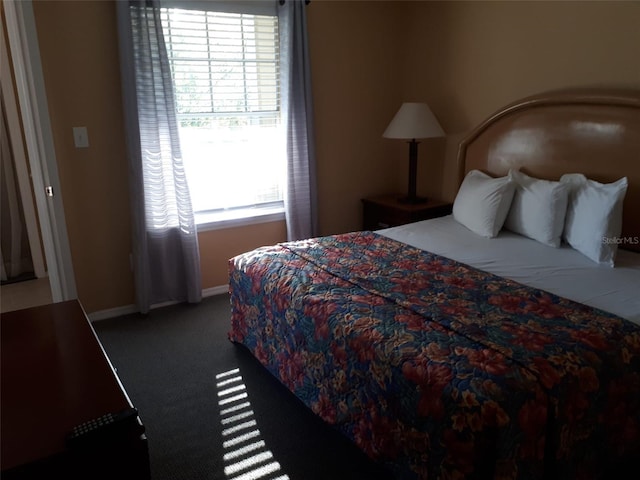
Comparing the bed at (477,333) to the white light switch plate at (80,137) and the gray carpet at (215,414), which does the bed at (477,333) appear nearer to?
the gray carpet at (215,414)

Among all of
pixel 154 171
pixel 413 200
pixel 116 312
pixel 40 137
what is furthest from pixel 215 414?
pixel 413 200

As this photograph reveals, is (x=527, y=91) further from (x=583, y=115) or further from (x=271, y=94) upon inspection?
(x=271, y=94)

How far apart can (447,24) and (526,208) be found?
5.30 ft

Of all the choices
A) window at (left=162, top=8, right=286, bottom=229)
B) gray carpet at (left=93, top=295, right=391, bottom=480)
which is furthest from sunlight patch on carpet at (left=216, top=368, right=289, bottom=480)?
window at (left=162, top=8, right=286, bottom=229)

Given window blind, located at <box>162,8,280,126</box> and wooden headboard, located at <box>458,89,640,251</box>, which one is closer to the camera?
wooden headboard, located at <box>458,89,640,251</box>

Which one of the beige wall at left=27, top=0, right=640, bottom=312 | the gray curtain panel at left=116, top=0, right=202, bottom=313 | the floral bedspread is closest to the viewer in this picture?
the floral bedspread

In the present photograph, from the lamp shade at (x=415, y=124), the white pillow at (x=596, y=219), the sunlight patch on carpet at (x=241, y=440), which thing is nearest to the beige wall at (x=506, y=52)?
the lamp shade at (x=415, y=124)

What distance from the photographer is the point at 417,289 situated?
202cm

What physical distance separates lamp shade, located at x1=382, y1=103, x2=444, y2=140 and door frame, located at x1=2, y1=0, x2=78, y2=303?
2186mm

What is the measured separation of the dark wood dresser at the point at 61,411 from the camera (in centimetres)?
103

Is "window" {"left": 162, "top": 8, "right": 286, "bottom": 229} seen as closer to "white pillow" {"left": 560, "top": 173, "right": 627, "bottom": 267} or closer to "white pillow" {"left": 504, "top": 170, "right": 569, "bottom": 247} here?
"white pillow" {"left": 504, "top": 170, "right": 569, "bottom": 247}

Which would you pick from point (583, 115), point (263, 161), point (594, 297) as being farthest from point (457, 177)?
point (594, 297)

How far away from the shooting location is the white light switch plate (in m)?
2.88

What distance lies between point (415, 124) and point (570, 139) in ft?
3.31
